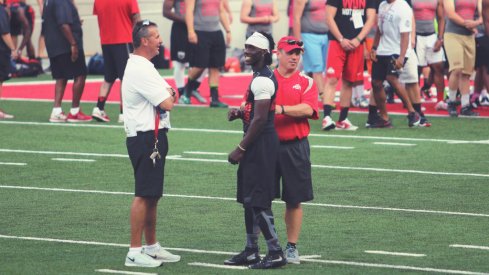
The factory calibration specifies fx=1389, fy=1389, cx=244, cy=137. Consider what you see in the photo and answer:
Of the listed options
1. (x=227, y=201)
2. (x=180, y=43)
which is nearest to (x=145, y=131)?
(x=227, y=201)

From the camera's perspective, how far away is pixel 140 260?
32.3 ft

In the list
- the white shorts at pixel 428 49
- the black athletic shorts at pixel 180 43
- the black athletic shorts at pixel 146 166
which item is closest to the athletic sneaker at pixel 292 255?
the black athletic shorts at pixel 146 166

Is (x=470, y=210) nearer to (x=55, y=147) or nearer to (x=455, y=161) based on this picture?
(x=455, y=161)

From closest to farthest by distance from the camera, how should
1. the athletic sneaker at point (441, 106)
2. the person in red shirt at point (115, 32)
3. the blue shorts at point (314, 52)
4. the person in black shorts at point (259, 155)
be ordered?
1. the person in black shorts at point (259, 155)
2. the person in red shirt at point (115, 32)
3. the blue shorts at point (314, 52)
4. the athletic sneaker at point (441, 106)

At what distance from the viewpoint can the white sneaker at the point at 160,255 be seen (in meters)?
10.0

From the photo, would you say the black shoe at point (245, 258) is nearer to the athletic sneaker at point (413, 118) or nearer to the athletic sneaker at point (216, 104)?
the athletic sneaker at point (413, 118)

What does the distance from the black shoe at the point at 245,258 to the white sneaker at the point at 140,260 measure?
0.51m

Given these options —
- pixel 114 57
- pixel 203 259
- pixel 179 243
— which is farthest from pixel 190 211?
pixel 114 57

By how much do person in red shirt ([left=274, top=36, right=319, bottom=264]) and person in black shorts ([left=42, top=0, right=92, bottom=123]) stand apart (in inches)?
417

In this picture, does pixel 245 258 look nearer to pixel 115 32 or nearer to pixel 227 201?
pixel 227 201

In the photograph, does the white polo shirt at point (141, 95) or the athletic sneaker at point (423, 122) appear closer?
the white polo shirt at point (141, 95)

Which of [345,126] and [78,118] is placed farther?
[78,118]

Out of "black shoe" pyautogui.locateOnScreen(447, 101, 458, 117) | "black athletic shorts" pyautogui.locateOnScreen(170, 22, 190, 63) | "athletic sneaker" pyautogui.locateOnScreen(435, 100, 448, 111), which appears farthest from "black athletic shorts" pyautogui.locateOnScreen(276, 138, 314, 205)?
"black athletic shorts" pyautogui.locateOnScreen(170, 22, 190, 63)

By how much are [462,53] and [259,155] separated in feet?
39.2
